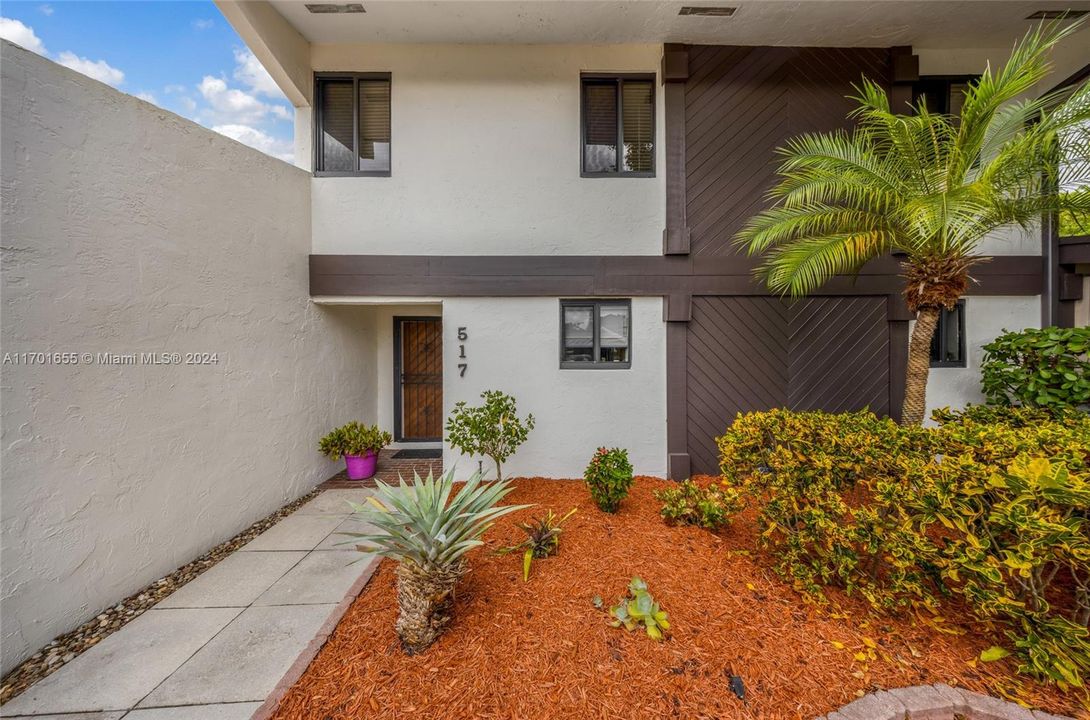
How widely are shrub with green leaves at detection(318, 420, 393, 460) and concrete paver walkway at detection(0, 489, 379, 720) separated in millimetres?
1489

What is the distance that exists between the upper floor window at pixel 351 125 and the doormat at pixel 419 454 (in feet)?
13.4

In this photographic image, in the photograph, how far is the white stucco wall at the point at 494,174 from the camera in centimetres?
458

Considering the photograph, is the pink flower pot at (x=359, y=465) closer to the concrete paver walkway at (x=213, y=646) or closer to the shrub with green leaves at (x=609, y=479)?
the concrete paver walkway at (x=213, y=646)

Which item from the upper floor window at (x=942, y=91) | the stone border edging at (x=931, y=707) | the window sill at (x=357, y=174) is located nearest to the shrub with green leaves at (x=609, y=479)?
the stone border edging at (x=931, y=707)

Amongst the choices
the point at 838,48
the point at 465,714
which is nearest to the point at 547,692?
the point at 465,714

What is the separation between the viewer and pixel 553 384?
4609 mm

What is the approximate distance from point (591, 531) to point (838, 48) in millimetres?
6409

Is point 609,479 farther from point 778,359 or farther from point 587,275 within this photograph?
point 778,359

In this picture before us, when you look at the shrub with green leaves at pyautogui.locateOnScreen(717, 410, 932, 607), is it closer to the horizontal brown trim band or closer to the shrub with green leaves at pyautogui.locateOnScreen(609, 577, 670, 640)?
the shrub with green leaves at pyautogui.locateOnScreen(609, 577, 670, 640)

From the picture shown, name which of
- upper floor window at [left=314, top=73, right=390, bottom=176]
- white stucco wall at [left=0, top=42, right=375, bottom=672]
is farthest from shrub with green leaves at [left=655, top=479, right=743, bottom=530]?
upper floor window at [left=314, top=73, right=390, bottom=176]

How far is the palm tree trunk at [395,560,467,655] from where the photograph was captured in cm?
210

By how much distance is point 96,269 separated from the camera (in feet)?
8.64

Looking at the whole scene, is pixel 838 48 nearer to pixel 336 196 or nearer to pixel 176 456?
pixel 336 196

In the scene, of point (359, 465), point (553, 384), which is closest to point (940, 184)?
point (553, 384)
